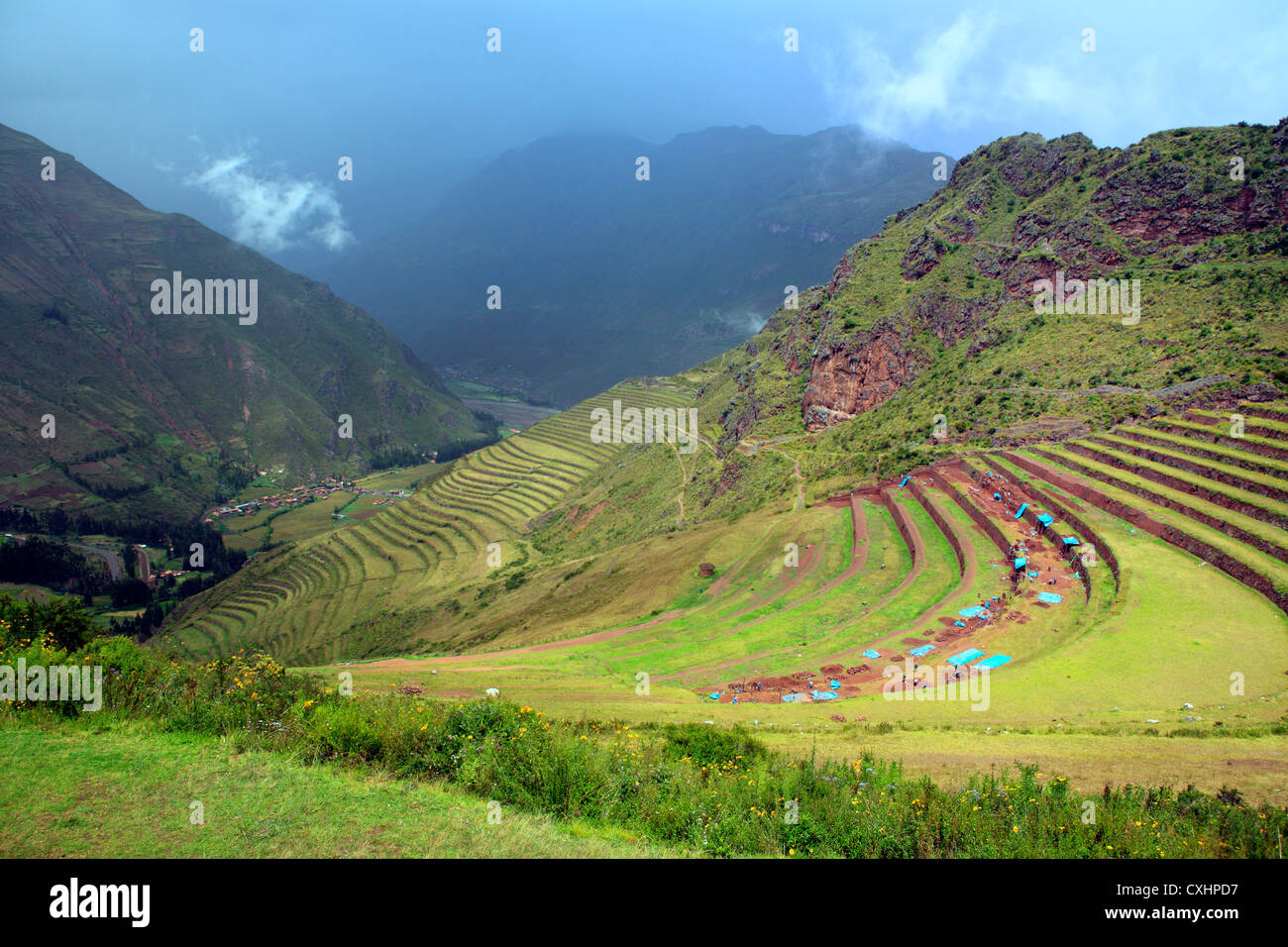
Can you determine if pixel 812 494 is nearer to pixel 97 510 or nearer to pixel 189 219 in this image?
pixel 97 510

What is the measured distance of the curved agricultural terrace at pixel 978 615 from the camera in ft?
58.7

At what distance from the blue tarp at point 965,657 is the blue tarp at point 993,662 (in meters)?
0.35

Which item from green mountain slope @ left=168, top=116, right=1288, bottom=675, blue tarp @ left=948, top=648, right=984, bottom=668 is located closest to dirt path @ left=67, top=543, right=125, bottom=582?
green mountain slope @ left=168, top=116, right=1288, bottom=675

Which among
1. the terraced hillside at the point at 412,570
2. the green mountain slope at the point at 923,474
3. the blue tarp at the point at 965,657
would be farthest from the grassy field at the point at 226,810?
the terraced hillside at the point at 412,570

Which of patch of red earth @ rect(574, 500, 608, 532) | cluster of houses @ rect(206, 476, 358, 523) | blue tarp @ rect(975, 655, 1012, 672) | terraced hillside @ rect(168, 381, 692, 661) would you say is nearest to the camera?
blue tarp @ rect(975, 655, 1012, 672)

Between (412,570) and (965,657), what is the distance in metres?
65.8

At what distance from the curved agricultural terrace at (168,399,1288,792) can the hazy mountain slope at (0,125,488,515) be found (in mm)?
126142

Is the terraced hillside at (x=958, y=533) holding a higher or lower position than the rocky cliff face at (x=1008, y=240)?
Answer: lower

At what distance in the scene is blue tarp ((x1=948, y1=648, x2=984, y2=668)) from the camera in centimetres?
2192

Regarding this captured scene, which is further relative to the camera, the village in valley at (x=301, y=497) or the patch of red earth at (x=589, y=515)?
A: the village in valley at (x=301, y=497)

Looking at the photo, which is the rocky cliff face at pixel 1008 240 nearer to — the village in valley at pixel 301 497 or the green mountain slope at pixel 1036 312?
the green mountain slope at pixel 1036 312

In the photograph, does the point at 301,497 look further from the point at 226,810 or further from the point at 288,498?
the point at 226,810

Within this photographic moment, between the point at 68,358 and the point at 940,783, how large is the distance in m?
192

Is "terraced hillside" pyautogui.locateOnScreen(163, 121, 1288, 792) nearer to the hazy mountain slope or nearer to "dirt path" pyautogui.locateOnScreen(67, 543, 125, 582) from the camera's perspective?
"dirt path" pyautogui.locateOnScreen(67, 543, 125, 582)
